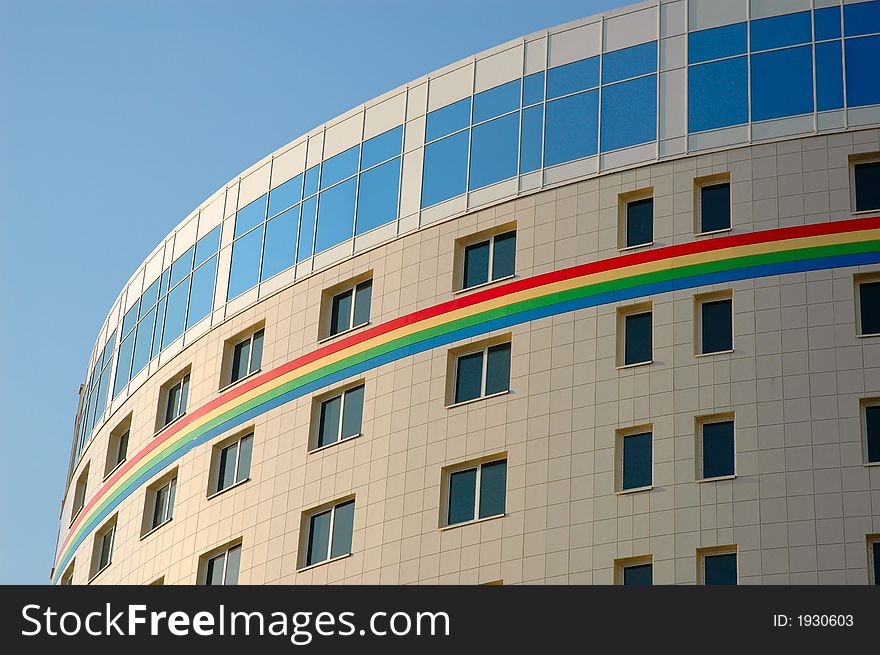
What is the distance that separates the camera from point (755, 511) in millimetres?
38406

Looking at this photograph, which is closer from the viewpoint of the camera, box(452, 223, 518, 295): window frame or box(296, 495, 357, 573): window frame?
box(296, 495, 357, 573): window frame

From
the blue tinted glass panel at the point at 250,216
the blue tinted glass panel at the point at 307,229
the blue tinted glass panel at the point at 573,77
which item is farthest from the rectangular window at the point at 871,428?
the blue tinted glass panel at the point at 250,216

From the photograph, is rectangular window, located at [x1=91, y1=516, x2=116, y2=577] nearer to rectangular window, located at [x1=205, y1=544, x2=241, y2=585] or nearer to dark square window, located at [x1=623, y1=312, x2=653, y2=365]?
rectangular window, located at [x1=205, y1=544, x2=241, y2=585]

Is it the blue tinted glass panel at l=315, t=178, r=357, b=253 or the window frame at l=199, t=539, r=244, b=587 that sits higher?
the blue tinted glass panel at l=315, t=178, r=357, b=253

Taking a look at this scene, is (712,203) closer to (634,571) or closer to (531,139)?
(531,139)

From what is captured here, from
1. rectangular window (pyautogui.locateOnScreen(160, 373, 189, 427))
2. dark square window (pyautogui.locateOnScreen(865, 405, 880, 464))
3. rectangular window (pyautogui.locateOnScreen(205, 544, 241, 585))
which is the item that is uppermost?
rectangular window (pyautogui.locateOnScreen(160, 373, 189, 427))

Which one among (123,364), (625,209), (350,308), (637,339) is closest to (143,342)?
(123,364)

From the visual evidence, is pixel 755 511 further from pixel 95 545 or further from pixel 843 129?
pixel 95 545

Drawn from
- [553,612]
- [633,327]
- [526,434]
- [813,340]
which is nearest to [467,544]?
[526,434]

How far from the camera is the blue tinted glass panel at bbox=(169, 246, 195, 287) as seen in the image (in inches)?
2089

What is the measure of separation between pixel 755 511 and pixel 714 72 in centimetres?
1168

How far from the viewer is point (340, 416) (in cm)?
4519

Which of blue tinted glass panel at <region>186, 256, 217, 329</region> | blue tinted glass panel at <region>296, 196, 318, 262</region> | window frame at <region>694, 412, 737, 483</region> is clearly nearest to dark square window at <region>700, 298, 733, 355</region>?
window frame at <region>694, 412, 737, 483</region>

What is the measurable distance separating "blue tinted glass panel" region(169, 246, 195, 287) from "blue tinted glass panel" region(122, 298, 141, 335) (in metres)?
2.73
